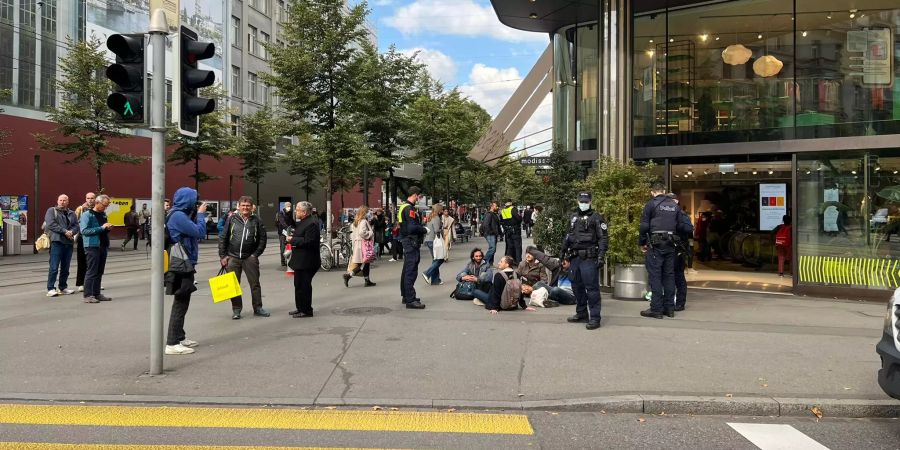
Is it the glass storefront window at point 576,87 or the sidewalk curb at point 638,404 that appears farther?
the glass storefront window at point 576,87

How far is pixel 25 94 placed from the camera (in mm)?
25016

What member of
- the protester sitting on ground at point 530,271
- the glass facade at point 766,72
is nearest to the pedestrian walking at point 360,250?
the protester sitting on ground at point 530,271

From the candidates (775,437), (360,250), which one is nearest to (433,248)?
(360,250)

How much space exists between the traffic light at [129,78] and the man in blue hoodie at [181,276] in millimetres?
1349

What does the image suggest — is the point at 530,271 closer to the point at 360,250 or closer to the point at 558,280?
the point at 558,280

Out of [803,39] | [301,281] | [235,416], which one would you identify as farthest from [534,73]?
[235,416]

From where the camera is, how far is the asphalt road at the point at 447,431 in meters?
4.27

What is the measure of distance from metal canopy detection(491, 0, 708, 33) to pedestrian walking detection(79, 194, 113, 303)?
9.92 metres

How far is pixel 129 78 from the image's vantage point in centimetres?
548

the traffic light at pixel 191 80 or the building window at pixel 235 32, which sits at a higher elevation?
Result: the building window at pixel 235 32

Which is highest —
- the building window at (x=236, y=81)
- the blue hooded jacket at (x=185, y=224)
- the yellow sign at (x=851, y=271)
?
the building window at (x=236, y=81)

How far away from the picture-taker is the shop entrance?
13.3 meters

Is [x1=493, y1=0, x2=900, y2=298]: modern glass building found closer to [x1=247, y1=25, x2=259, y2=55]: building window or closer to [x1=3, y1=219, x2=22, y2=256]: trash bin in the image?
[x1=3, y1=219, x2=22, y2=256]: trash bin

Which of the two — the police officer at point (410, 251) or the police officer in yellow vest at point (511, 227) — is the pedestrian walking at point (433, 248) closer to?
the police officer in yellow vest at point (511, 227)
